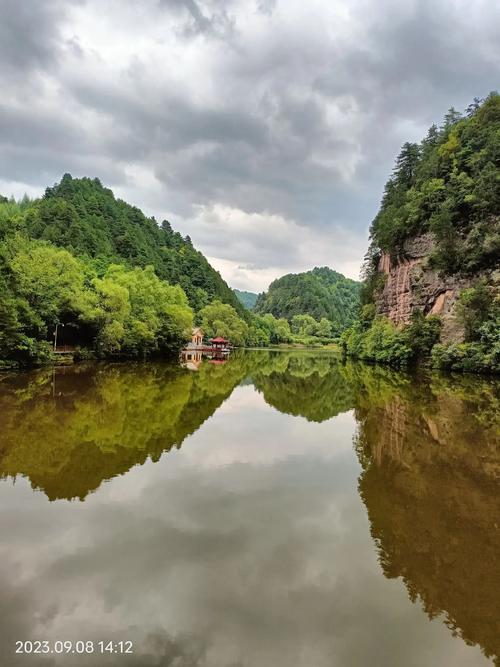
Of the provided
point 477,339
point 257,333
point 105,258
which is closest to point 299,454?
point 477,339

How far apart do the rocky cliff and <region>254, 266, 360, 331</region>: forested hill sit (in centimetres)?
8442

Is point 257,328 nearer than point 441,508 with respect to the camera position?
No

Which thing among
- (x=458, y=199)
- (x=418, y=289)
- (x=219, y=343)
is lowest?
(x=219, y=343)

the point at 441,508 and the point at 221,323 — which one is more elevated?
the point at 221,323

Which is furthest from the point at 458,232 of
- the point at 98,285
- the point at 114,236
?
the point at 114,236

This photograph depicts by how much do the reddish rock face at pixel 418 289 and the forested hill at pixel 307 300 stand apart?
277ft

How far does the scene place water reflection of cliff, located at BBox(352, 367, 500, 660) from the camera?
3916 mm

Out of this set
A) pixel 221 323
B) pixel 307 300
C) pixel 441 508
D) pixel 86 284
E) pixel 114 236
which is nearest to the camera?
pixel 441 508

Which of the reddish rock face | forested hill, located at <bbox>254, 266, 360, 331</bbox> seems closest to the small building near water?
the reddish rock face

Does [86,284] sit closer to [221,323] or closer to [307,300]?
[221,323]

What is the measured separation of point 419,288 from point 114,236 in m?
50.6

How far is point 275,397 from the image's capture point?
17.7 meters

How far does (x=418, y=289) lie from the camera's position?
34562mm

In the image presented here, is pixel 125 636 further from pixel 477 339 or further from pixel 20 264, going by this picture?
pixel 477 339
